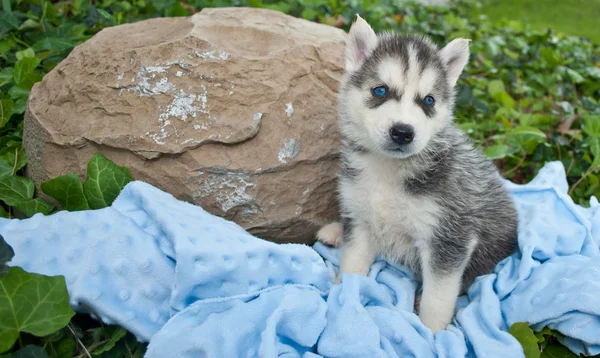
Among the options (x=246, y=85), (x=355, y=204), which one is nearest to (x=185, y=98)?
(x=246, y=85)

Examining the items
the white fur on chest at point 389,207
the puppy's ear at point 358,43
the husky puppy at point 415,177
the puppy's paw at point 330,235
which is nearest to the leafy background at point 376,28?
the husky puppy at point 415,177

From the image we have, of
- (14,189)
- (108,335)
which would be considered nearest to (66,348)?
(108,335)

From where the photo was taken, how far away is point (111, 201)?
324 centimetres

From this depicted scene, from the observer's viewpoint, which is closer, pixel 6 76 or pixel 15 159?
pixel 15 159

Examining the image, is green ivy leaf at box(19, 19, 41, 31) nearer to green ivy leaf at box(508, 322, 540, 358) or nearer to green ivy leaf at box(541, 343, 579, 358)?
green ivy leaf at box(508, 322, 540, 358)

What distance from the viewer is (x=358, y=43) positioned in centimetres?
341

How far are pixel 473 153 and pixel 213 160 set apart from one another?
1745mm

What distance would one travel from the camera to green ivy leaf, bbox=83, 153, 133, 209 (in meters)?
3.18

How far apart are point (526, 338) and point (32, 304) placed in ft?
8.27

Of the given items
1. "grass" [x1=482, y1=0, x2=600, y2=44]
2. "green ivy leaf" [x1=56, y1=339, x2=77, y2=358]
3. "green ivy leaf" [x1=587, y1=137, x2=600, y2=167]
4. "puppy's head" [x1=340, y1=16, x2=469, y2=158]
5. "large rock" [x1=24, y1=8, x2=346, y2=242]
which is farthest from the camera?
"grass" [x1=482, y1=0, x2=600, y2=44]

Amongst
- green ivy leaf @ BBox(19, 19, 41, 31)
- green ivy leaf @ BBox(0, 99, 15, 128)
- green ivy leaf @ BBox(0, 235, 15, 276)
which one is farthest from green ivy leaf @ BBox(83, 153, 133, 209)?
green ivy leaf @ BBox(19, 19, 41, 31)

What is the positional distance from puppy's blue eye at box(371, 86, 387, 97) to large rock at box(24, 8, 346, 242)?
724 mm

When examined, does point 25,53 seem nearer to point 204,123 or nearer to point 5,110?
point 5,110

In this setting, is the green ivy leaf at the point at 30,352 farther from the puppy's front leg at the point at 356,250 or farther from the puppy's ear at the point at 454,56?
the puppy's ear at the point at 454,56
